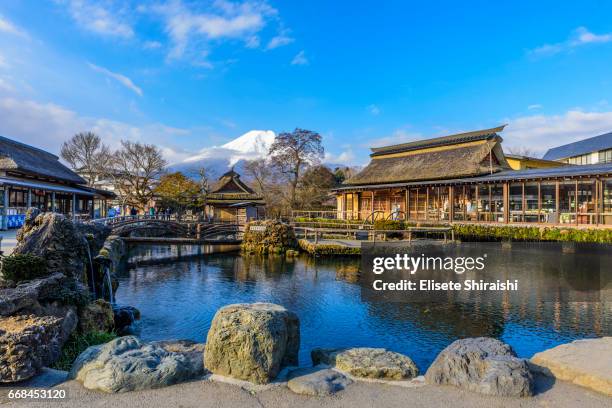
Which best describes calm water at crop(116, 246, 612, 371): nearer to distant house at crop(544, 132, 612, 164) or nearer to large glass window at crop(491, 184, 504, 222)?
large glass window at crop(491, 184, 504, 222)

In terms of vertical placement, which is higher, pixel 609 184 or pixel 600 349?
pixel 609 184

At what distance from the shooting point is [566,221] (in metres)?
19.7

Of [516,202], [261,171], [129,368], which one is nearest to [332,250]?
[516,202]

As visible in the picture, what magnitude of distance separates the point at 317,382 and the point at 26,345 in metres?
3.57

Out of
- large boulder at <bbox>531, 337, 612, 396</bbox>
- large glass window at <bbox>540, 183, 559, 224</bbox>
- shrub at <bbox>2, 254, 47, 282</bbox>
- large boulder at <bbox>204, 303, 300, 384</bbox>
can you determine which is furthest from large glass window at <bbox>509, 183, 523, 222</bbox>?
shrub at <bbox>2, 254, 47, 282</bbox>

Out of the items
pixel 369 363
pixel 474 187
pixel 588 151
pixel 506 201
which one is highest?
pixel 588 151

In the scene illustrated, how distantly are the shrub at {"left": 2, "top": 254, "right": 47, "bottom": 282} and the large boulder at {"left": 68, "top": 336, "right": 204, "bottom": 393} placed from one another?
259 centimetres

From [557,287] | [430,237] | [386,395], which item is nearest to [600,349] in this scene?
[386,395]

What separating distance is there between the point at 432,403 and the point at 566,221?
2048 cm

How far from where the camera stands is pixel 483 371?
450 cm

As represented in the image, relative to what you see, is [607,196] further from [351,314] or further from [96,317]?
[96,317]

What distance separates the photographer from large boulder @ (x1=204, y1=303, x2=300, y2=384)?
4520 millimetres

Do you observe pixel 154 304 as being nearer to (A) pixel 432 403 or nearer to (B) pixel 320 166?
(A) pixel 432 403

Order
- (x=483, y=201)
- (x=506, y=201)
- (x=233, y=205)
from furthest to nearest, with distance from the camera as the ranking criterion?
(x=233, y=205), (x=483, y=201), (x=506, y=201)
